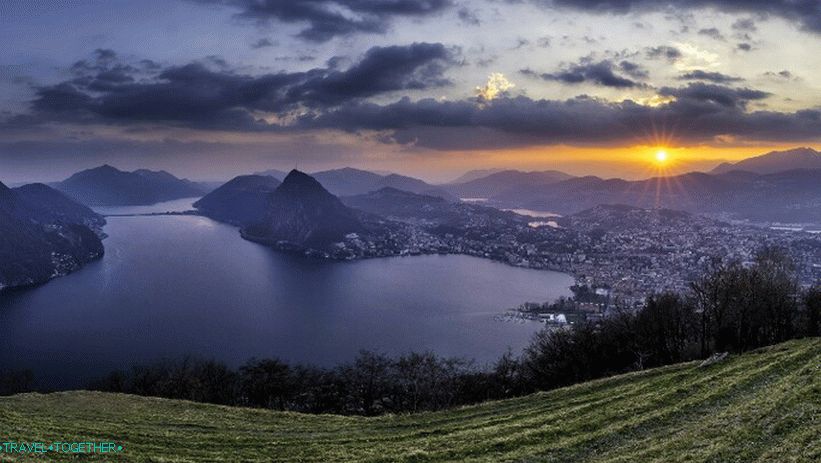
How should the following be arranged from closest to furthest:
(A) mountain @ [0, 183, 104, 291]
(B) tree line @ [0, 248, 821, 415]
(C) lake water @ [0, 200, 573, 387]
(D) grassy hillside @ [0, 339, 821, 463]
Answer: (D) grassy hillside @ [0, 339, 821, 463]
(B) tree line @ [0, 248, 821, 415]
(C) lake water @ [0, 200, 573, 387]
(A) mountain @ [0, 183, 104, 291]

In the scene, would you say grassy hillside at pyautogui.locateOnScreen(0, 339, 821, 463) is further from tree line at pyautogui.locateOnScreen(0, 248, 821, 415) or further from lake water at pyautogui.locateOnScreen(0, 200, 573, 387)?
lake water at pyautogui.locateOnScreen(0, 200, 573, 387)

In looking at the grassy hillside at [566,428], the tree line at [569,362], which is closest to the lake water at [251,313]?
the tree line at [569,362]

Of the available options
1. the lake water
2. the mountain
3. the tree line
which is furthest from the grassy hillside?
the mountain

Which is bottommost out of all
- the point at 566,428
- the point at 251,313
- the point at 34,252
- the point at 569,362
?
the point at 251,313

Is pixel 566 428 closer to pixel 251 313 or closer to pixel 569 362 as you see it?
pixel 569 362

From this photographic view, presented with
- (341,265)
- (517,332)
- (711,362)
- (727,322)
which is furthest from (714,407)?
(341,265)

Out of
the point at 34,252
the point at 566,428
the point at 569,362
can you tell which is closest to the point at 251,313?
the point at 569,362

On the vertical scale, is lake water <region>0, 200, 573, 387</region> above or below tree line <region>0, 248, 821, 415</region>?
below

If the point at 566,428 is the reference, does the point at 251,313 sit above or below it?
below
